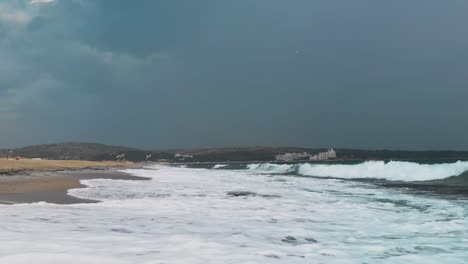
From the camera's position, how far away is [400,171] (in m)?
38.3

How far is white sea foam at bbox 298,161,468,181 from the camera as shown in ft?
114

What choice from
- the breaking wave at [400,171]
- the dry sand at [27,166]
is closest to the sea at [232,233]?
the dry sand at [27,166]

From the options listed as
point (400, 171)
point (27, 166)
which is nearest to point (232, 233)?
point (27, 166)

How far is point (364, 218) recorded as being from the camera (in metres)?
11.8

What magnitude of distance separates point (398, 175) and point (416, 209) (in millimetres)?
25450

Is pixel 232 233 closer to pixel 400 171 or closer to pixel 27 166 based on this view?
pixel 27 166

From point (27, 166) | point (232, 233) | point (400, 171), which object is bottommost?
point (400, 171)

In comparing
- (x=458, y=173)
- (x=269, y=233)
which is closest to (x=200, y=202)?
(x=269, y=233)

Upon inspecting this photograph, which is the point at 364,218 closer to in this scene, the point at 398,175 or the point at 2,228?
the point at 2,228

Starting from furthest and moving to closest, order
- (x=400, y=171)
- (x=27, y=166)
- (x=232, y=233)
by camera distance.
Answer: (x=400, y=171) → (x=27, y=166) → (x=232, y=233)

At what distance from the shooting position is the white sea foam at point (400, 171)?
3478 centimetres

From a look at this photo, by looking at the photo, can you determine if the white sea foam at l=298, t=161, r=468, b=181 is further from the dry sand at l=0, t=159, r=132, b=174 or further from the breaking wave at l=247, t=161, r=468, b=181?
the dry sand at l=0, t=159, r=132, b=174

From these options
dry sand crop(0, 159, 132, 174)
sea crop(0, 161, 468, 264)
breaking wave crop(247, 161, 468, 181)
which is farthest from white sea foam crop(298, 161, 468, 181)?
dry sand crop(0, 159, 132, 174)

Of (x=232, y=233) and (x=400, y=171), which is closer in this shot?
(x=232, y=233)
